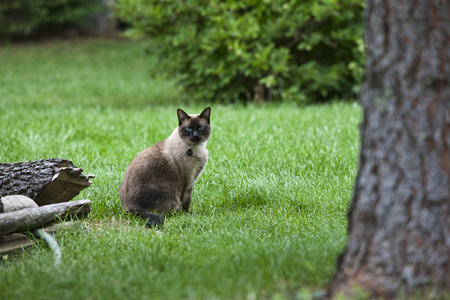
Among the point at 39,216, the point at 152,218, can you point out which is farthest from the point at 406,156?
the point at 39,216

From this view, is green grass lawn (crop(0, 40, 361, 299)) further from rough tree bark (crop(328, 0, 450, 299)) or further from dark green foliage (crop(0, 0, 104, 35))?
dark green foliage (crop(0, 0, 104, 35))

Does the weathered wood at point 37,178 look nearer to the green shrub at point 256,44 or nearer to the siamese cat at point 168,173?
the siamese cat at point 168,173

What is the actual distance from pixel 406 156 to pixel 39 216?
2.55 meters

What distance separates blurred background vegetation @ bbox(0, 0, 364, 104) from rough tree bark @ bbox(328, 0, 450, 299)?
7575mm

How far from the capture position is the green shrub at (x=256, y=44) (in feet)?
34.3

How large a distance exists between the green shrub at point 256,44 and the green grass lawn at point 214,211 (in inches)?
28.8

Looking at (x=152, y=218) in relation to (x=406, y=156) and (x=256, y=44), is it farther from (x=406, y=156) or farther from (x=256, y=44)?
(x=256, y=44)

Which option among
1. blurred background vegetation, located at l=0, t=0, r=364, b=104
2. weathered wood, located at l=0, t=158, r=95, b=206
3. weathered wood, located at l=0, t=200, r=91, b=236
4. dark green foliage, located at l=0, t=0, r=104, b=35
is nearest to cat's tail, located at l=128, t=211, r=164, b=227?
weathered wood, located at l=0, t=200, r=91, b=236

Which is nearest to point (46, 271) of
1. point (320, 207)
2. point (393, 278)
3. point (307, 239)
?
point (307, 239)

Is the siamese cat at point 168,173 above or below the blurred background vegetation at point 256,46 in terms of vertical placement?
below

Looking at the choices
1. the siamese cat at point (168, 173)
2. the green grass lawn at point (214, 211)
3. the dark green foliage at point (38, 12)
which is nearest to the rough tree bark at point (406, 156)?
the green grass lawn at point (214, 211)

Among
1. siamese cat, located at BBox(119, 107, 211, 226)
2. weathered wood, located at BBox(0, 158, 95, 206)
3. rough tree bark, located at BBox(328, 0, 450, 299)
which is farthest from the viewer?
siamese cat, located at BBox(119, 107, 211, 226)

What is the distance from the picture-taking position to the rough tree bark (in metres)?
2.60

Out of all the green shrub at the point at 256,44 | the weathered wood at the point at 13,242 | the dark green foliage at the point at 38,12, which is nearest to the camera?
the weathered wood at the point at 13,242
